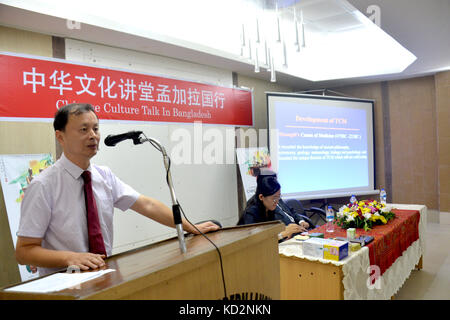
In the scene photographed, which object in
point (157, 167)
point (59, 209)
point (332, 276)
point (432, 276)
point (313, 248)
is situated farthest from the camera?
point (157, 167)

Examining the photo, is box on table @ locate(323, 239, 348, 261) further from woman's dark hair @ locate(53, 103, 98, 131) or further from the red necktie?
woman's dark hair @ locate(53, 103, 98, 131)

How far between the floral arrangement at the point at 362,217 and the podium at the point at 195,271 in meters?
1.93

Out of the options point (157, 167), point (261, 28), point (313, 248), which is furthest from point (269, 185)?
point (261, 28)

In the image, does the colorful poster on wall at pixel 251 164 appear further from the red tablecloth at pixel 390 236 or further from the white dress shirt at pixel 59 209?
the white dress shirt at pixel 59 209

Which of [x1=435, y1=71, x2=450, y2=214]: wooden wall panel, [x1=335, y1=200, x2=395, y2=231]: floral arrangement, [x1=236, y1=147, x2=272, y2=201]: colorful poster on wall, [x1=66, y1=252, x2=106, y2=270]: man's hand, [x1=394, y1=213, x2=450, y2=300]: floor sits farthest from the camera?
[x1=435, y1=71, x2=450, y2=214]: wooden wall panel

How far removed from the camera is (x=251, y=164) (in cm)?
507

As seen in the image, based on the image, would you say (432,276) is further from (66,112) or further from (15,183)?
(15,183)

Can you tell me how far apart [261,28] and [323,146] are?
2.29 m

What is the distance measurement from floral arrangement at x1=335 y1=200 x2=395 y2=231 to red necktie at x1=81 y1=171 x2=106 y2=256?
238 centimetres

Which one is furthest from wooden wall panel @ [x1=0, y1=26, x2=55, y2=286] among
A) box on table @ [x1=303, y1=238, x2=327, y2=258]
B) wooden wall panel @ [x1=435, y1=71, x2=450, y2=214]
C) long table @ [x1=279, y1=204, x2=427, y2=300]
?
wooden wall panel @ [x1=435, y1=71, x2=450, y2=214]

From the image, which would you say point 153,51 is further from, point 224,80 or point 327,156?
point 327,156

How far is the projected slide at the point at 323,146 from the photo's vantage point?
5414 mm

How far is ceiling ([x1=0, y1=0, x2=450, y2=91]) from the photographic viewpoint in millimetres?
2887
